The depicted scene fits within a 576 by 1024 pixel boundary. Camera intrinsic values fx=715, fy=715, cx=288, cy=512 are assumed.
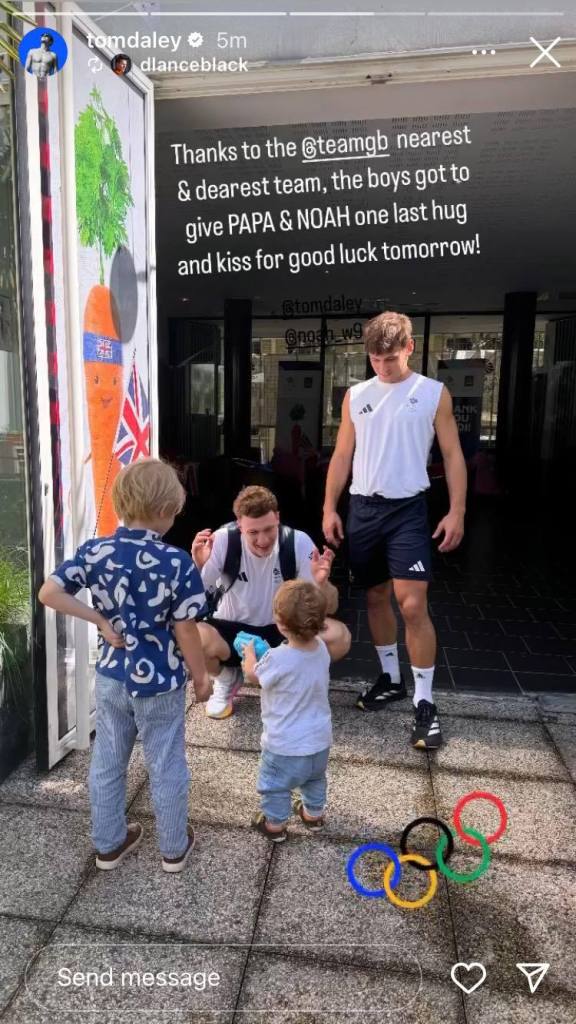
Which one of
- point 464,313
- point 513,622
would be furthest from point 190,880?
point 464,313

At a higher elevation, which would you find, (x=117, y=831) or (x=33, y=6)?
(x=33, y=6)

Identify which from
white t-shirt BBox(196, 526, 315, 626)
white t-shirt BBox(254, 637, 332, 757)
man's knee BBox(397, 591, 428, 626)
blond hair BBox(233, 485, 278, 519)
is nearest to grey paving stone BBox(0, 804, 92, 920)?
white t-shirt BBox(254, 637, 332, 757)

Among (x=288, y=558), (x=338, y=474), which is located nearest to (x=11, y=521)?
(x=288, y=558)

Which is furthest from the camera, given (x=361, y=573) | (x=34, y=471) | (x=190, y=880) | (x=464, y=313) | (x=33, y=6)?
(x=464, y=313)

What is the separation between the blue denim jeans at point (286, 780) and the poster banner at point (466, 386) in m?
11.3

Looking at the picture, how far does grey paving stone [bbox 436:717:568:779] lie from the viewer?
3.07 meters

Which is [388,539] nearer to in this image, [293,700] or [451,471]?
[451,471]

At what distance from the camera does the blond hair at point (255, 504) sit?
3.05m

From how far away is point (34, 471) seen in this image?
2816 mm

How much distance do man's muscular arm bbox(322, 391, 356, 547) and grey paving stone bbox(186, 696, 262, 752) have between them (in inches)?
37.5

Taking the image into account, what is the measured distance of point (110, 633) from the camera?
2281mm

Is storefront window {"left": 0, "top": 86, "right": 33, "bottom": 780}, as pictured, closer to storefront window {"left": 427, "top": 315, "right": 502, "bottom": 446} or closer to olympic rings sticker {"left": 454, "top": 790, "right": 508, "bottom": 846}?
olympic rings sticker {"left": 454, "top": 790, "right": 508, "bottom": 846}

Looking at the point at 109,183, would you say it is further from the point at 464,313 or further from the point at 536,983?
the point at 464,313

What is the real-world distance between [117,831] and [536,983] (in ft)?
4.38
